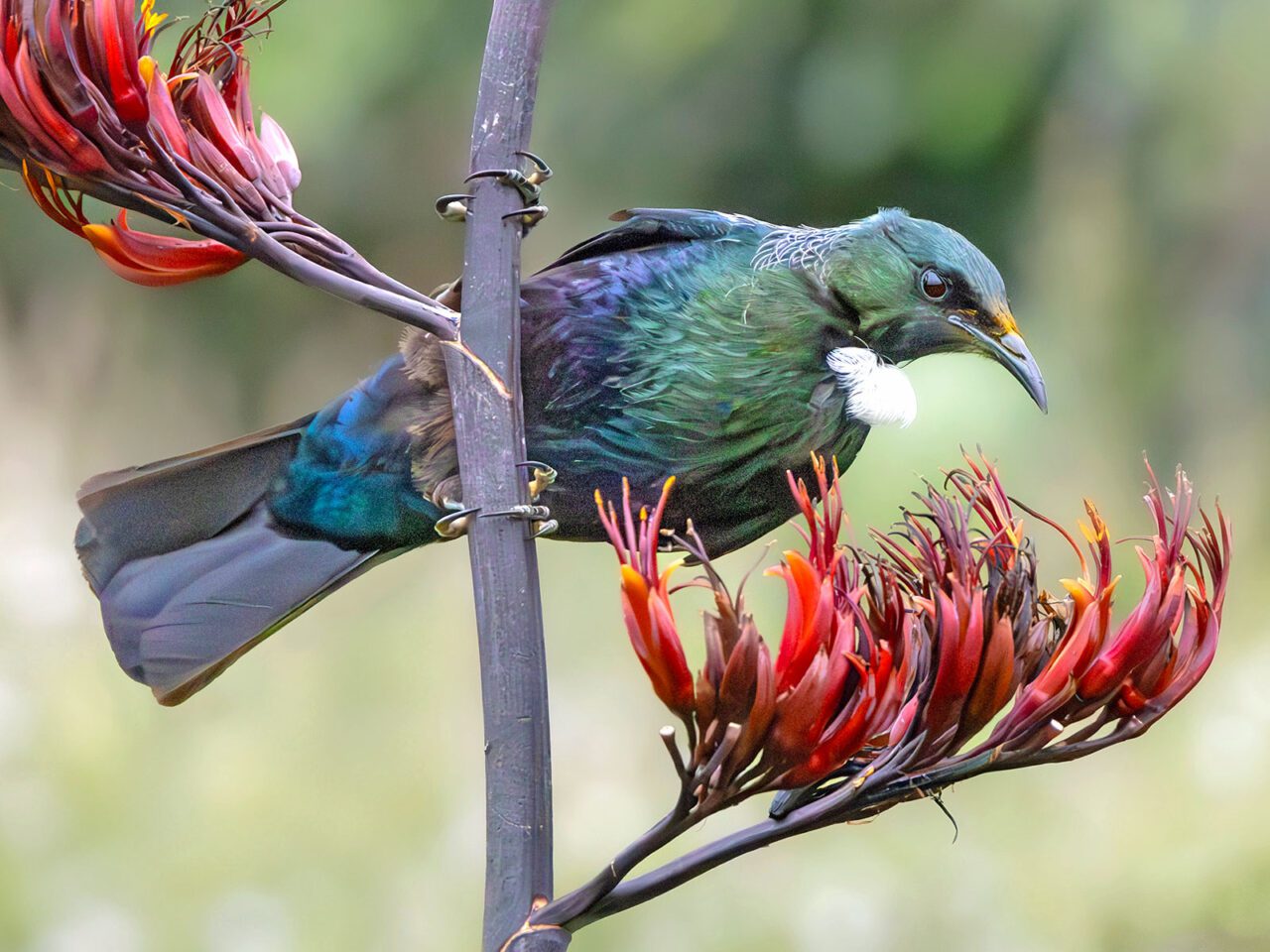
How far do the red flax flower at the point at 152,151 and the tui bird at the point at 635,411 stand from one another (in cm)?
18

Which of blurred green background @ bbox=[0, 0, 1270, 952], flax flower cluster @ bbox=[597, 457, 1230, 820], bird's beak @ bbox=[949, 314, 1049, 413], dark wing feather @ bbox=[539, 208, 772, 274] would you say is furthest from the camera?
blurred green background @ bbox=[0, 0, 1270, 952]

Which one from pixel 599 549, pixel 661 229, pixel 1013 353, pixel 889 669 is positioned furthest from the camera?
pixel 599 549

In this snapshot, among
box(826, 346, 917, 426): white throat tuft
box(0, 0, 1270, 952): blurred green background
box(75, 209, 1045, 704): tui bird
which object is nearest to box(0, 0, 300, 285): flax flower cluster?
box(75, 209, 1045, 704): tui bird

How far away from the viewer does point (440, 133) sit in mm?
2307

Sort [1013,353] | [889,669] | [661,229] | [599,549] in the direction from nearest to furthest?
[889,669], [1013,353], [661,229], [599,549]

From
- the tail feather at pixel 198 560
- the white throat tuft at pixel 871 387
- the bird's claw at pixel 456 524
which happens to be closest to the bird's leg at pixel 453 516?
the bird's claw at pixel 456 524

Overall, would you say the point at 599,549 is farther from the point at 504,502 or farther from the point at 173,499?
the point at 504,502

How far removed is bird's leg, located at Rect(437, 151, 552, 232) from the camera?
658 mm

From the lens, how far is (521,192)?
663 millimetres

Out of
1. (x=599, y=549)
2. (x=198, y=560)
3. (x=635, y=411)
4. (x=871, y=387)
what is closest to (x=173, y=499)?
(x=198, y=560)

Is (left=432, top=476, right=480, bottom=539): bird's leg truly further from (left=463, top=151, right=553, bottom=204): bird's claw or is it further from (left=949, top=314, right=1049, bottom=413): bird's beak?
(left=949, top=314, right=1049, bottom=413): bird's beak

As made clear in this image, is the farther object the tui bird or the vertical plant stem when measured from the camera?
the tui bird

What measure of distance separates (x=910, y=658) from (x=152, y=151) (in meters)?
0.38

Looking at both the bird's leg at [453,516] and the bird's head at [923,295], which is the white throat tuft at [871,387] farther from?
the bird's leg at [453,516]
